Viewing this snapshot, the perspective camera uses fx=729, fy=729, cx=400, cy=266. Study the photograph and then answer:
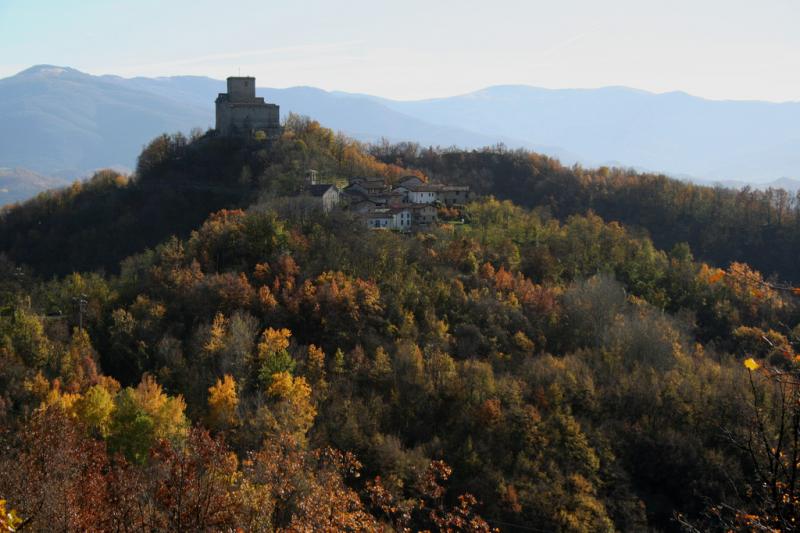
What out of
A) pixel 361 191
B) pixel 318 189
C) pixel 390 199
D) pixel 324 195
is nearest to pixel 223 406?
pixel 324 195

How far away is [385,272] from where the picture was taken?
1773 inches

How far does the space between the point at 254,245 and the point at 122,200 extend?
104 feet

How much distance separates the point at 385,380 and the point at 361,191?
28.1 m

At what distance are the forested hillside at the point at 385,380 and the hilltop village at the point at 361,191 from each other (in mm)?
3424

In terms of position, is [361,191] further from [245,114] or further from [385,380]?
[385,380]

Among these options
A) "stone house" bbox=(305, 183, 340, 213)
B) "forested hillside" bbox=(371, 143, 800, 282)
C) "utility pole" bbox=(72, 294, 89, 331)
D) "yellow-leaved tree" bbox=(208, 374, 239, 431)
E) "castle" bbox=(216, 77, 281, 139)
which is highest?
"castle" bbox=(216, 77, 281, 139)

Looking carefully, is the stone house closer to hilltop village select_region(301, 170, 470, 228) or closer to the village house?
hilltop village select_region(301, 170, 470, 228)

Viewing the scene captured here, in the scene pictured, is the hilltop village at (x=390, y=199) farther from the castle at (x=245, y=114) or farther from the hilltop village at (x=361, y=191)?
the castle at (x=245, y=114)

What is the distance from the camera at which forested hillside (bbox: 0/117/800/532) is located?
19.1 metres

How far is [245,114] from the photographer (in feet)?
242

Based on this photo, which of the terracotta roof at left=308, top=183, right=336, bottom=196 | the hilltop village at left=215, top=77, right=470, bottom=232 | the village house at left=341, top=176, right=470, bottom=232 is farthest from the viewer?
the village house at left=341, top=176, right=470, bottom=232

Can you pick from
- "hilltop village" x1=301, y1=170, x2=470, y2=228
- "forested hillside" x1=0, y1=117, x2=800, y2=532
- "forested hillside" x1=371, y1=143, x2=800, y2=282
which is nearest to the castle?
"forested hillside" x1=0, y1=117, x2=800, y2=532

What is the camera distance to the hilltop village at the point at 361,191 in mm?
55031

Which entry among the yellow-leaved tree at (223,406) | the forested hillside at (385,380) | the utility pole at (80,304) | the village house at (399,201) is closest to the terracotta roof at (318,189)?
the village house at (399,201)
